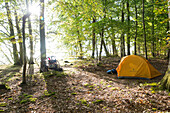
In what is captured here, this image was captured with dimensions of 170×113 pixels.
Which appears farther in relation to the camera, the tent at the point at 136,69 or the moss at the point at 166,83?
the tent at the point at 136,69

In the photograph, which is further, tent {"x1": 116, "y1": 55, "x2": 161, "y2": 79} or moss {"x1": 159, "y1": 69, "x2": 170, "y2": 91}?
tent {"x1": 116, "y1": 55, "x2": 161, "y2": 79}

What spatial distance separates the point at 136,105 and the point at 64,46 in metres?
10.5

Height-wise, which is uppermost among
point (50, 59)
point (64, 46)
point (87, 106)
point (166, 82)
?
point (64, 46)

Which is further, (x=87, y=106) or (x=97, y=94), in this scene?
(x=97, y=94)

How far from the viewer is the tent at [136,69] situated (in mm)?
8367

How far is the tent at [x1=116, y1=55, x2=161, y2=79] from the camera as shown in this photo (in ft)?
27.5

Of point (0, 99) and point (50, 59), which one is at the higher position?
point (50, 59)

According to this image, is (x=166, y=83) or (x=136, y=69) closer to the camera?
(x=166, y=83)

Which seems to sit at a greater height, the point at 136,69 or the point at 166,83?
the point at 136,69

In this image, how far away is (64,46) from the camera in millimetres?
13297

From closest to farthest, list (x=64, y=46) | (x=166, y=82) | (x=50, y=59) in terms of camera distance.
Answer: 1. (x=166, y=82)
2. (x=50, y=59)
3. (x=64, y=46)

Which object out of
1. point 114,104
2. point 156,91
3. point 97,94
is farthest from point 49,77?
point 156,91

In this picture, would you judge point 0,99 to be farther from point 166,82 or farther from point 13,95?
point 166,82

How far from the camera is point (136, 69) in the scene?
8641 millimetres
